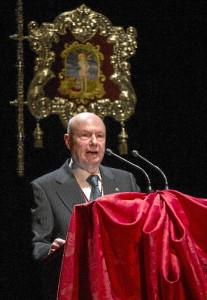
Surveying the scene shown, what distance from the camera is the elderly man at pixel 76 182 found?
3.25m

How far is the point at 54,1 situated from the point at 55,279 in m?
2.18

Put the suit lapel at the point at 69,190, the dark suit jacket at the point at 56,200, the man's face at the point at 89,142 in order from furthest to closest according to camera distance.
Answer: the man's face at the point at 89,142, the suit lapel at the point at 69,190, the dark suit jacket at the point at 56,200

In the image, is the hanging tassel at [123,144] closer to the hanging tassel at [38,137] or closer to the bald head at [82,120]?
the hanging tassel at [38,137]

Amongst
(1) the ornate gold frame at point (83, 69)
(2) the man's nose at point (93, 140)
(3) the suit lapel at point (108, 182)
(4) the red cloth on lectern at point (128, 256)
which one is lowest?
(4) the red cloth on lectern at point (128, 256)

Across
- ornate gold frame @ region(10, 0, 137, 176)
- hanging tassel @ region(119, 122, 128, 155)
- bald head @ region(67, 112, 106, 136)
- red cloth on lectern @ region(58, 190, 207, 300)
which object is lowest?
red cloth on lectern @ region(58, 190, 207, 300)

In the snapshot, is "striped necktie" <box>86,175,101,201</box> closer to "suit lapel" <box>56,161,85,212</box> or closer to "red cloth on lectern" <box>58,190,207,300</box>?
"suit lapel" <box>56,161,85,212</box>

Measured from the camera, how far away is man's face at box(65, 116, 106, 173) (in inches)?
135

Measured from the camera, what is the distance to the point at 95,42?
4398 mm

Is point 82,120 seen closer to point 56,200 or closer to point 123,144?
point 56,200

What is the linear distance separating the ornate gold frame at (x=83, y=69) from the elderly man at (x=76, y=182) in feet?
2.38

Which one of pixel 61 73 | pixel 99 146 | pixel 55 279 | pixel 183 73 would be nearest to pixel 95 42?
pixel 61 73

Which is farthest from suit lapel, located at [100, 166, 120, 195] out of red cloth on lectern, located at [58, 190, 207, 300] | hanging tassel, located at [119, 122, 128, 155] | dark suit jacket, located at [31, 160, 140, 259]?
red cloth on lectern, located at [58, 190, 207, 300]

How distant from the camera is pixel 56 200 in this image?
3.32m

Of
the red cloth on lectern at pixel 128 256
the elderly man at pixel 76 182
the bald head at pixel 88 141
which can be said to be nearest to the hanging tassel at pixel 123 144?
the elderly man at pixel 76 182
